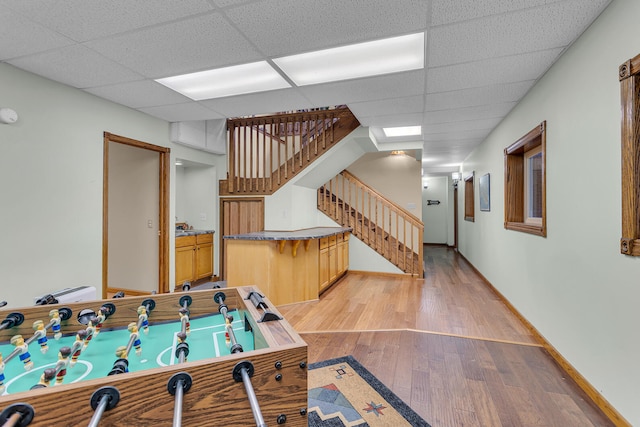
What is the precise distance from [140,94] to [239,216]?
2438mm

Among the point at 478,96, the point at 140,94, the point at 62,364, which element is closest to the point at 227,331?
the point at 62,364

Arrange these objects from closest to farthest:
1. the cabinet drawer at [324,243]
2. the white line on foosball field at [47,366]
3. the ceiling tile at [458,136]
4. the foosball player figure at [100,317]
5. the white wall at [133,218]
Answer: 1. the white line on foosball field at [47,366]
2. the foosball player figure at [100,317]
3. the white wall at [133,218]
4. the cabinet drawer at [324,243]
5. the ceiling tile at [458,136]

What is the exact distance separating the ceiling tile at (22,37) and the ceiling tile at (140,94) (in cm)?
67

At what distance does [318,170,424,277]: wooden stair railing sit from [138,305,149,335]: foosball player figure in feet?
15.0

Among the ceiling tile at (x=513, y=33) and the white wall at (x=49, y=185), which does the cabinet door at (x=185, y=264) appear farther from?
the ceiling tile at (x=513, y=33)

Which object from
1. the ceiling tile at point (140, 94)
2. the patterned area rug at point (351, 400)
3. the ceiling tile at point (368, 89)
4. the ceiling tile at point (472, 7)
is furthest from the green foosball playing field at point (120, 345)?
the ceiling tile at point (140, 94)

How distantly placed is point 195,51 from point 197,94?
103 cm

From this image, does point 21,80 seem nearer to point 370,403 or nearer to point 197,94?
point 197,94

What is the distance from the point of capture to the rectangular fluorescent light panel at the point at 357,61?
7.36ft

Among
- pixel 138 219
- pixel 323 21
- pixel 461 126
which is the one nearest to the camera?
pixel 323 21

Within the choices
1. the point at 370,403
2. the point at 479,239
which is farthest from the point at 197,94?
the point at 479,239

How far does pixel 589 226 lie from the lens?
196 centimetres

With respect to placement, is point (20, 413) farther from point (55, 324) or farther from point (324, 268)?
point (324, 268)

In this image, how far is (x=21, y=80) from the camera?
8.38 feet
